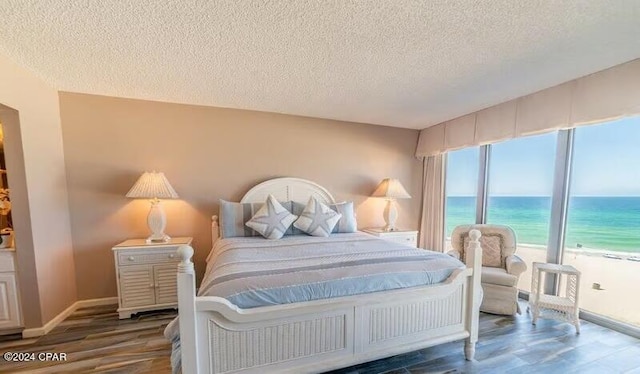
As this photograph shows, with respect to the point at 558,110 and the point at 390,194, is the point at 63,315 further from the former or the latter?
the point at 558,110

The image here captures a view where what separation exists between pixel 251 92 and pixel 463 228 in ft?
9.79

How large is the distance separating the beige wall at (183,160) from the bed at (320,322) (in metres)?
1.44

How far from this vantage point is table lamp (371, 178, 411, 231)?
340 cm

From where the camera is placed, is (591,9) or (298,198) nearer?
(591,9)

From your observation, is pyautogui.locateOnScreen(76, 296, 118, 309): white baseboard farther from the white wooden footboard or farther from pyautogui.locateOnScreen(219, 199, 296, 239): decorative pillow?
the white wooden footboard

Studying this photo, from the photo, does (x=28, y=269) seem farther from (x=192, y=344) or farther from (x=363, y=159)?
(x=363, y=159)

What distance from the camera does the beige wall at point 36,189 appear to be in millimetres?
1938

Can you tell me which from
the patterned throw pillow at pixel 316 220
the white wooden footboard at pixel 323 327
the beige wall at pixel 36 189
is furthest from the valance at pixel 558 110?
the beige wall at pixel 36 189

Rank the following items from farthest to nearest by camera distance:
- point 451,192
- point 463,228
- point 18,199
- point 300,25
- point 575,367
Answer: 1. point 451,192
2. point 463,228
3. point 18,199
4. point 575,367
5. point 300,25

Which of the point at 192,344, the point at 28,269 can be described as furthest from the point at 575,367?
the point at 28,269

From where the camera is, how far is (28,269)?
2.03 metres

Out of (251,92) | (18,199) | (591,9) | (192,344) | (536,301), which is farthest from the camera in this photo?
(251,92)

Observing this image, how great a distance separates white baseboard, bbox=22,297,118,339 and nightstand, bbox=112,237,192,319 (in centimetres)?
A: 50

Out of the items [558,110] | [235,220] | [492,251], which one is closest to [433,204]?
[492,251]
